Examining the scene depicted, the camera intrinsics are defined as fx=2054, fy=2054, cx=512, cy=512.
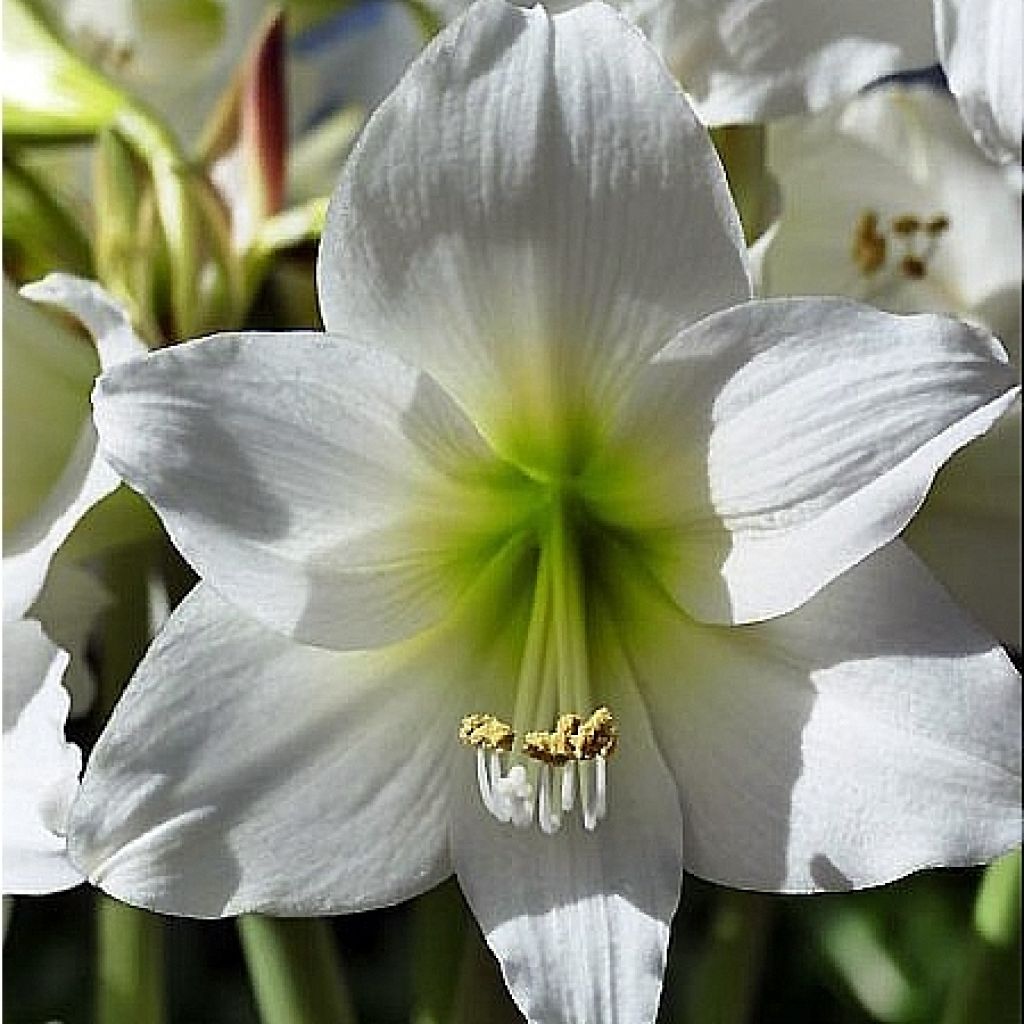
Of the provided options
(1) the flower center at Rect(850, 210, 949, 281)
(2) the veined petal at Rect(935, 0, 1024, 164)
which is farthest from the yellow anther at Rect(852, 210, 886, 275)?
(2) the veined petal at Rect(935, 0, 1024, 164)

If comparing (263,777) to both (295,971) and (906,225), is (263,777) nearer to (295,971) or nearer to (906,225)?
(295,971)

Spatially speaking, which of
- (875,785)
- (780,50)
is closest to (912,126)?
(780,50)

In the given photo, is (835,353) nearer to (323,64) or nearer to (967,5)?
(967,5)

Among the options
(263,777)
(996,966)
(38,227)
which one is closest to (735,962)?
(996,966)

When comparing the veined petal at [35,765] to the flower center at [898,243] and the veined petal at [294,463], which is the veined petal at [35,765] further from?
the flower center at [898,243]

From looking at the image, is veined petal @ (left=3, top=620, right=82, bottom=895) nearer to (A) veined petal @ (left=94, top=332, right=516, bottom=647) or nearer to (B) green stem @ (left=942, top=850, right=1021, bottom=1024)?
(A) veined petal @ (left=94, top=332, right=516, bottom=647)

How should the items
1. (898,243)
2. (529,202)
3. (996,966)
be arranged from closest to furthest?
1. (529,202)
2. (996,966)
3. (898,243)
